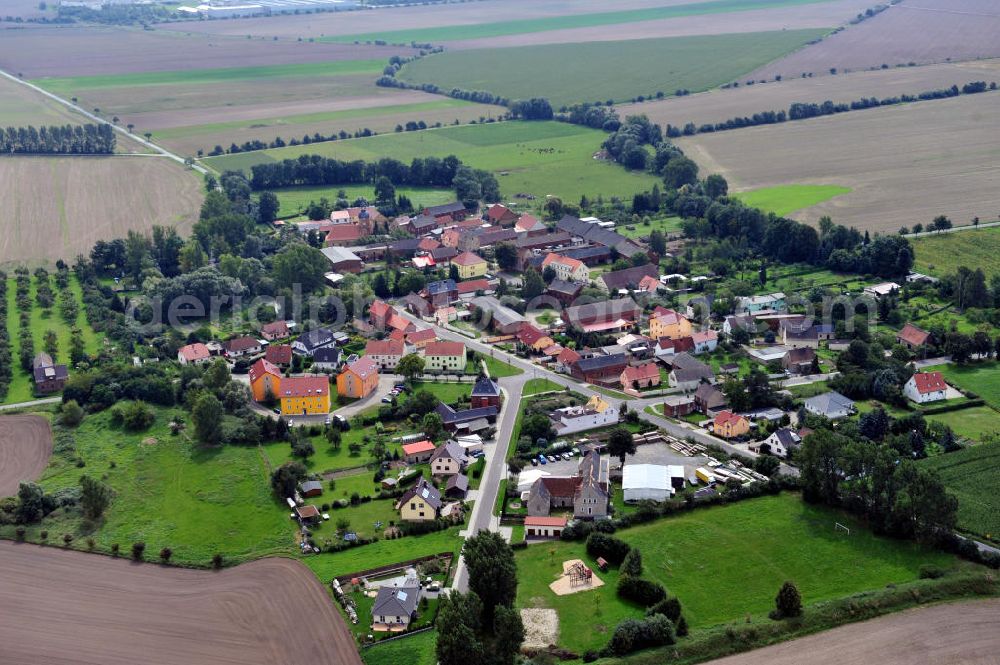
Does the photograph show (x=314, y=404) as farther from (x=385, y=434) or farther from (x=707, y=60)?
(x=707, y=60)

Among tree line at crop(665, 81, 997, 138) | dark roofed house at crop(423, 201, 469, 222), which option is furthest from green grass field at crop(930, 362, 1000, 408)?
tree line at crop(665, 81, 997, 138)

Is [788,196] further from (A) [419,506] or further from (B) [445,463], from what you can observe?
(A) [419,506]

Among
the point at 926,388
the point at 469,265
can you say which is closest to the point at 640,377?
the point at 926,388

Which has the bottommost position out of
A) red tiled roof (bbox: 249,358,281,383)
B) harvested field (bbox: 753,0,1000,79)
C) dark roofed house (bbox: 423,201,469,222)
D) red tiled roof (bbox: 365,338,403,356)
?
red tiled roof (bbox: 249,358,281,383)

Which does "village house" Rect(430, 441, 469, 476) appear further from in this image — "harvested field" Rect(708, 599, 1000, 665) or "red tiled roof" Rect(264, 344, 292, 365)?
"red tiled roof" Rect(264, 344, 292, 365)

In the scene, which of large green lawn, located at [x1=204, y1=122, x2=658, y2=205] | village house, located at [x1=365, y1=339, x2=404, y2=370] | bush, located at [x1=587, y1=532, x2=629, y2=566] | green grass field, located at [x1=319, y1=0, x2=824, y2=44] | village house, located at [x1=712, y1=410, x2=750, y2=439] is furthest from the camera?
green grass field, located at [x1=319, y1=0, x2=824, y2=44]

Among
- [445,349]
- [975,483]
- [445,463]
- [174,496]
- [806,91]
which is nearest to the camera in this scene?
[975,483]
